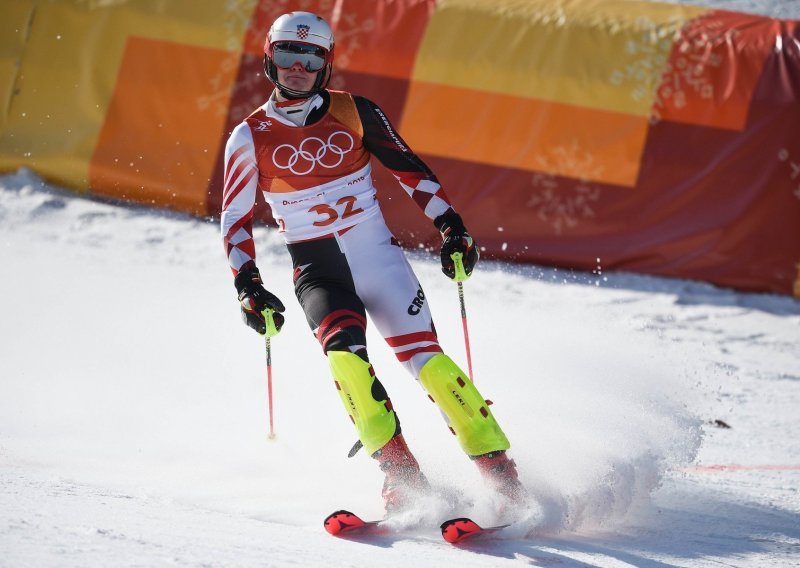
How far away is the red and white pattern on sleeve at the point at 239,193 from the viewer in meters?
4.25

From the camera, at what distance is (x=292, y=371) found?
6086 millimetres

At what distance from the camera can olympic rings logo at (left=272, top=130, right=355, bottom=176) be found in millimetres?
4277

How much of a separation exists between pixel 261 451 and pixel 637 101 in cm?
471

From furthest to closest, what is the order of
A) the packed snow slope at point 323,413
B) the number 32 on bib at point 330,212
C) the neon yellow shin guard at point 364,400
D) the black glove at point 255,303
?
the number 32 on bib at point 330,212 → the black glove at point 255,303 → the neon yellow shin guard at point 364,400 → the packed snow slope at point 323,413

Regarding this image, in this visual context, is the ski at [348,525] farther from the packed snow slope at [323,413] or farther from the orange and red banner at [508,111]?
the orange and red banner at [508,111]

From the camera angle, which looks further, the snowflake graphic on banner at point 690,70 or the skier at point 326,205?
the snowflake graphic on banner at point 690,70

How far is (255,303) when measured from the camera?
4066mm

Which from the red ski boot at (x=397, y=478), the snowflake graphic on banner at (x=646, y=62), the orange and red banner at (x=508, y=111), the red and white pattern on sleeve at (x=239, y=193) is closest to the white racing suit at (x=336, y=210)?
the red and white pattern on sleeve at (x=239, y=193)

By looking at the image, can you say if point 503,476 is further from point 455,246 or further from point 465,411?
point 455,246

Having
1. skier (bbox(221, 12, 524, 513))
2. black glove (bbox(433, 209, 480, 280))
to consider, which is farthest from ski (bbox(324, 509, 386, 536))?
black glove (bbox(433, 209, 480, 280))

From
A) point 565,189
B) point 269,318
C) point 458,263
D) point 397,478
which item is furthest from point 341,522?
point 565,189

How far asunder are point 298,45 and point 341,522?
1958mm

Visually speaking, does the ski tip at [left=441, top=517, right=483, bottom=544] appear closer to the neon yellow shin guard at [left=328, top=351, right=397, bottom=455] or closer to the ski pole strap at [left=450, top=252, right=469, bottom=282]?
the neon yellow shin guard at [left=328, top=351, right=397, bottom=455]

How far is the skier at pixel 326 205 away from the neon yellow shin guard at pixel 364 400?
138mm
